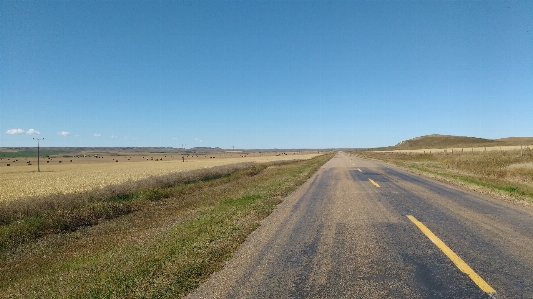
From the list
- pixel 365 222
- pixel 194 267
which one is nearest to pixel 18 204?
pixel 194 267

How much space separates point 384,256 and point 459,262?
3.82 feet

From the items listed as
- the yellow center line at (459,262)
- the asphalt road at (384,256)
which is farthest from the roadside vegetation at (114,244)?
the yellow center line at (459,262)

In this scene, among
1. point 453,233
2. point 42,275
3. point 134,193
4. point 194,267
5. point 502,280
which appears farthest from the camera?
point 134,193

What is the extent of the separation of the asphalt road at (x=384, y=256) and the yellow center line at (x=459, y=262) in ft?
0.05

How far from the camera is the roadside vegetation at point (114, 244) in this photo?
16.3 feet

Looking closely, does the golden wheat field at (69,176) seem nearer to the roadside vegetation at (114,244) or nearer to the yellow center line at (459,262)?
the roadside vegetation at (114,244)

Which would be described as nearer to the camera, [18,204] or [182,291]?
[182,291]

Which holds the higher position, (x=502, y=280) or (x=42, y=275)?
(x=502, y=280)

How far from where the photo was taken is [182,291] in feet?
14.4

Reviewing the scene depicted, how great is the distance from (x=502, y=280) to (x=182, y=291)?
4.59m

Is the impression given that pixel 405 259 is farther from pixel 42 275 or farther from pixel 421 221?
pixel 42 275

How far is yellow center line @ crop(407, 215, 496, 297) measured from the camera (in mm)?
4129

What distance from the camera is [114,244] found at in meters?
8.24

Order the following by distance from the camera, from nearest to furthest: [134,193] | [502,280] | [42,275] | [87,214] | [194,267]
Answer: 1. [502,280]
2. [194,267]
3. [42,275]
4. [87,214]
5. [134,193]
